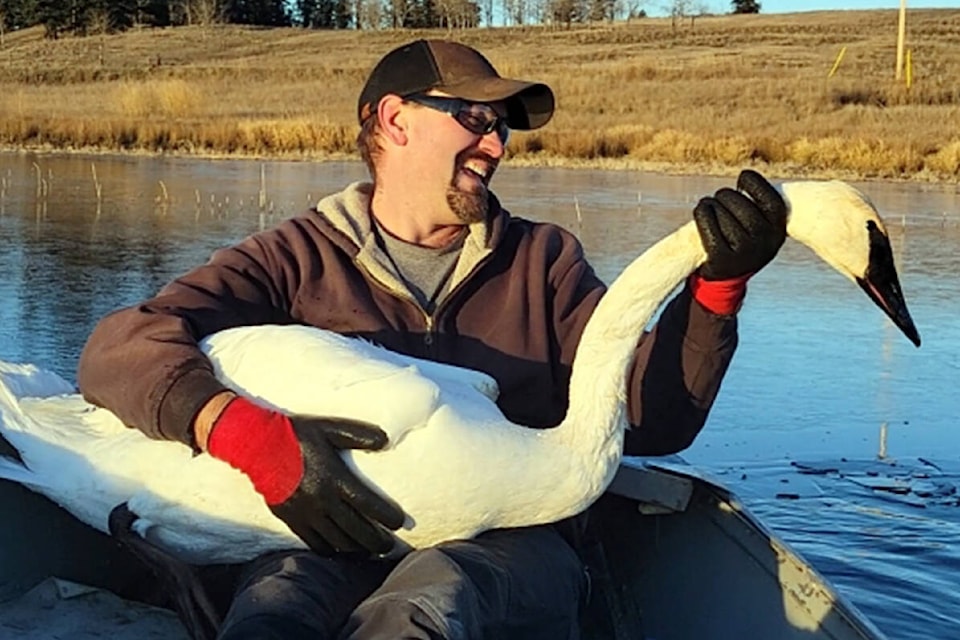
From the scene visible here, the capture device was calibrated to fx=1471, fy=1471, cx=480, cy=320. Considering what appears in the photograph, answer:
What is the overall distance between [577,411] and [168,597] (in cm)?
109

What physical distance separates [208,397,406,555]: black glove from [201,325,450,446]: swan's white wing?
0.15 feet

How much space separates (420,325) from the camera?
3703 mm

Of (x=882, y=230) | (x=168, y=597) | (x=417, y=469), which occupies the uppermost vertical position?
(x=882, y=230)

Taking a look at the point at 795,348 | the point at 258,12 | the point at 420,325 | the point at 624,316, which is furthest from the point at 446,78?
the point at 258,12

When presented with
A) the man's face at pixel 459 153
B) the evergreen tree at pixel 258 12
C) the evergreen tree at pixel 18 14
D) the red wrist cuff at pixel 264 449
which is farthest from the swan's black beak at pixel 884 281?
the evergreen tree at pixel 258 12

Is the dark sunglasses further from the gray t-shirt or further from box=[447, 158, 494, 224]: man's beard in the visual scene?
the gray t-shirt

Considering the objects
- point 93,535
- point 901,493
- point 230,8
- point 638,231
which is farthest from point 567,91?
point 230,8

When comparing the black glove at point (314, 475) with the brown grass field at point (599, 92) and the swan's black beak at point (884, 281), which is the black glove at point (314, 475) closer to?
the swan's black beak at point (884, 281)

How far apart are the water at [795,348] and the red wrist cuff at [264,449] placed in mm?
2578

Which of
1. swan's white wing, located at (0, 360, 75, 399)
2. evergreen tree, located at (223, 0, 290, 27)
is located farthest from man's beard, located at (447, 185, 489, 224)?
evergreen tree, located at (223, 0, 290, 27)

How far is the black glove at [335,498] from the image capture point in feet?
9.58

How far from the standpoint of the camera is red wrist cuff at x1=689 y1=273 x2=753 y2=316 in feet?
11.3

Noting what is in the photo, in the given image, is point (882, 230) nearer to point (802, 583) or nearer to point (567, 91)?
point (802, 583)

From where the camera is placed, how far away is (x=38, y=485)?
11.2ft
